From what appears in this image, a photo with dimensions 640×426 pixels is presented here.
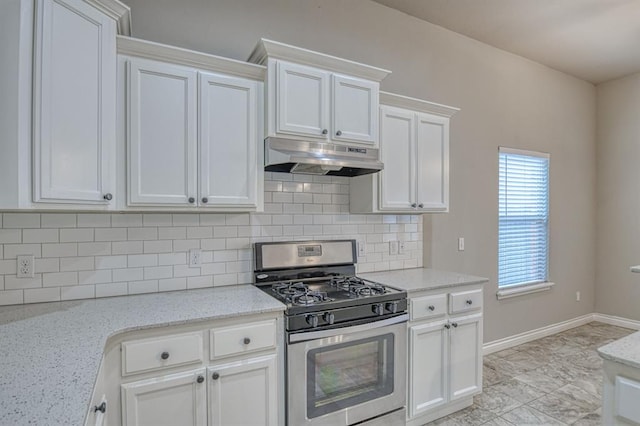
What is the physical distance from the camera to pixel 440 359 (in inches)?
98.7

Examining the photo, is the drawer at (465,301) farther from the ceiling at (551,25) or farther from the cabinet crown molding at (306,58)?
the ceiling at (551,25)

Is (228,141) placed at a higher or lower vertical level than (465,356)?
higher

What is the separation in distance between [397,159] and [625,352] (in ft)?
5.78

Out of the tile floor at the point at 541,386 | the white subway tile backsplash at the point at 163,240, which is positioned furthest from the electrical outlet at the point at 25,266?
the tile floor at the point at 541,386

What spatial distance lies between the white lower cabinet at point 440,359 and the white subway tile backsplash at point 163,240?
27.1 inches

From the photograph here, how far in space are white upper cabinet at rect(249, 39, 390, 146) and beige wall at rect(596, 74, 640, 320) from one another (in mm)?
4247

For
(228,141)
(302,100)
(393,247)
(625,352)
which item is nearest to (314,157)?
(302,100)

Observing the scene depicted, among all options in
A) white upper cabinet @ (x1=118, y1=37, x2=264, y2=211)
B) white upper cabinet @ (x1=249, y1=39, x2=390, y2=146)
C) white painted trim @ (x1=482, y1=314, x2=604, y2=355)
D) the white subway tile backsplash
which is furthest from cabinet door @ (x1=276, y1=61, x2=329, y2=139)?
white painted trim @ (x1=482, y1=314, x2=604, y2=355)

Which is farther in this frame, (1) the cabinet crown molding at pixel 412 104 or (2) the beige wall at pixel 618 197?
(2) the beige wall at pixel 618 197

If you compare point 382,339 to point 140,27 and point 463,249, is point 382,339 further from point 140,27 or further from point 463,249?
point 140,27

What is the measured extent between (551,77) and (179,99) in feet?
15.1

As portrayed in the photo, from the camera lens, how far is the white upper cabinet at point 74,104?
1469 mm

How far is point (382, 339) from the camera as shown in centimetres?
223

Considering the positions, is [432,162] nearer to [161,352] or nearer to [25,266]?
[161,352]
